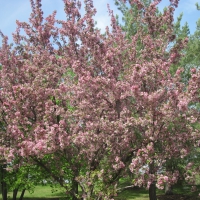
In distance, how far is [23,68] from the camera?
12.5 metres

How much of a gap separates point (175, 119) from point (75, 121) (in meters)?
3.92

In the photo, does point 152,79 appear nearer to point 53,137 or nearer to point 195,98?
point 195,98

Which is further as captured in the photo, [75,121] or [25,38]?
[25,38]

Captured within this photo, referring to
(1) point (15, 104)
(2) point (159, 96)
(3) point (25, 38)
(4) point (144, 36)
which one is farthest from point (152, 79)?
(3) point (25, 38)

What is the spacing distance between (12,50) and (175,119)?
9.14 meters

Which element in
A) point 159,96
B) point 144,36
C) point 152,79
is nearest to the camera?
point 159,96

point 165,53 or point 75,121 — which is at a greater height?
point 165,53

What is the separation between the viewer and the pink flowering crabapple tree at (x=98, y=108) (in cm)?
931

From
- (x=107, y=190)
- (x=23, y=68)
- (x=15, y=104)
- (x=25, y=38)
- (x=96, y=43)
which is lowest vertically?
(x=107, y=190)

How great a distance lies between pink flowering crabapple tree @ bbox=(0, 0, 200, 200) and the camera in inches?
367

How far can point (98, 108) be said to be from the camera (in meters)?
10.1

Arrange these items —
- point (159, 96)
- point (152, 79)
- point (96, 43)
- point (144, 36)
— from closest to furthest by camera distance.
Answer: point (159, 96)
point (152, 79)
point (96, 43)
point (144, 36)

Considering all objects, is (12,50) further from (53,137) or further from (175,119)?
(175,119)

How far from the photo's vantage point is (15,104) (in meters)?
10.5
